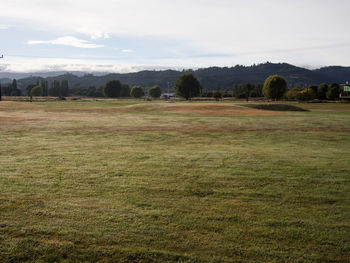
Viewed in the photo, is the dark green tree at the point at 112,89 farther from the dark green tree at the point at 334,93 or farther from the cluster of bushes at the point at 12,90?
the dark green tree at the point at 334,93

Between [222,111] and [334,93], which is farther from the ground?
[334,93]

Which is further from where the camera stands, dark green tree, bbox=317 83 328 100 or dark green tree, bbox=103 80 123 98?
dark green tree, bbox=103 80 123 98

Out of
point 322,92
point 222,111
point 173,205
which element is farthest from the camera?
point 322,92

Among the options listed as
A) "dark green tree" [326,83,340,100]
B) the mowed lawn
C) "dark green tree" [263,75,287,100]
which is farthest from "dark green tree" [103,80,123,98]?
the mowed lawn

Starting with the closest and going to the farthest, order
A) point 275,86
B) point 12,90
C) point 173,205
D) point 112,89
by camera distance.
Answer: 1. point 173,205
2. point 275,86
3. point 112,89
4. point 12,90

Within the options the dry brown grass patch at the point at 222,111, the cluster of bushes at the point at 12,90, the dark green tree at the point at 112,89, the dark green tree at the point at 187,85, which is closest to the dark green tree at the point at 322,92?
the dark green tree at the point at 187,85

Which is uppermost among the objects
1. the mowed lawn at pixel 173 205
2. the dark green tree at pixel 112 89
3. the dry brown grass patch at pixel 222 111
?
the dark green tree at pixel 112 89

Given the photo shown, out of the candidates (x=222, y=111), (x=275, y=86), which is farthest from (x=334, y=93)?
(x=222, y=111)

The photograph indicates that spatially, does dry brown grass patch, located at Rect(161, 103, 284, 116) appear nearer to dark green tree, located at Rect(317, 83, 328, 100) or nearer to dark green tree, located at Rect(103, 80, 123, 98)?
dark green tree, located at Rect(317, 83, 328, 100)

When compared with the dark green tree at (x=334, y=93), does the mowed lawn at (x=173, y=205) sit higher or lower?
lower

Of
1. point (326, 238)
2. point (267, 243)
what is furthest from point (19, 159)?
point (326, 238)

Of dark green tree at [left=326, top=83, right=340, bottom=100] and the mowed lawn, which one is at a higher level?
dark green tree at [left=326, top=83, right=340, bottom=100]

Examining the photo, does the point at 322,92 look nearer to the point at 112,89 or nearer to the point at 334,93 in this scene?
the point at 334,93

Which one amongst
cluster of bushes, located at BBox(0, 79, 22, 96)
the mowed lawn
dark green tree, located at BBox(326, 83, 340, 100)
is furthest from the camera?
cluster of bushes, located at BBox(0, 79, 22, 96)
